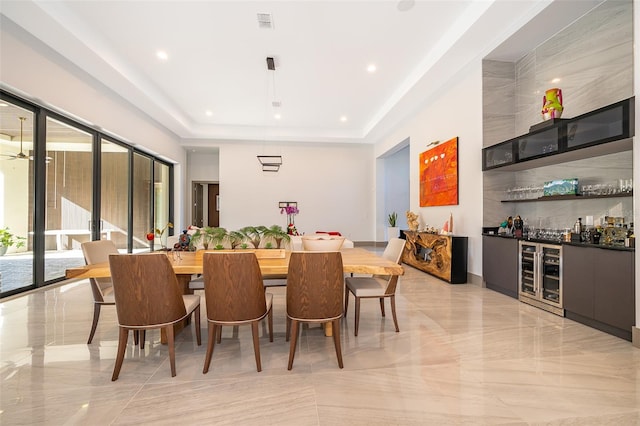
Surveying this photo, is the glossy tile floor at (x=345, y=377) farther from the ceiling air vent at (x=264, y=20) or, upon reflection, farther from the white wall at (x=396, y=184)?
the white wall at (x=396, y=184)

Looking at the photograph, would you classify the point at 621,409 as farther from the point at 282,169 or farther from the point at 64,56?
the point at 282,169

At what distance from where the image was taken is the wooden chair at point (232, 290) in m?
1.87

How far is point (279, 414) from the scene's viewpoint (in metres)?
1.56

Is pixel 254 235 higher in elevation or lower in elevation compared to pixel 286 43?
lower

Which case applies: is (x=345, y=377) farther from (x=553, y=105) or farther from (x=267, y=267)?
(x=553, y=105)

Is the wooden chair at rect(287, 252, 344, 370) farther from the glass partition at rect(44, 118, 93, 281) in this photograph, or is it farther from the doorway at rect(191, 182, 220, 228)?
the doorway at rect(191, 182, 220, 228)

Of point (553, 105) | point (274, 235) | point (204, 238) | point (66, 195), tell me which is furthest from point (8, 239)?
point (553, 105)

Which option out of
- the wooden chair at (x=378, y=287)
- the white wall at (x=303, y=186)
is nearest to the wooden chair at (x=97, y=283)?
the wooden chair at (x=378, y=287)

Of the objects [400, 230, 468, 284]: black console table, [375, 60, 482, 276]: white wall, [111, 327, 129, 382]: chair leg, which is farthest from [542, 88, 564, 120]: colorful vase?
[111, 327, 129, 382]: chair leg

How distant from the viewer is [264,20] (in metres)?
3.64

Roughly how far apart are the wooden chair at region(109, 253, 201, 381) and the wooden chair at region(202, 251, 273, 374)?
0.25 meters

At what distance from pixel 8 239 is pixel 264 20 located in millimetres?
4408

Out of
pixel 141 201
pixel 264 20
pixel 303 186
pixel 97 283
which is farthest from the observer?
pixel 303 186

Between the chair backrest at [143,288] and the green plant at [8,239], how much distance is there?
128 inches
